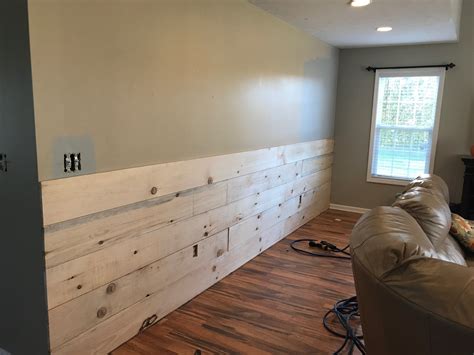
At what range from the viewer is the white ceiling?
3.27 metres

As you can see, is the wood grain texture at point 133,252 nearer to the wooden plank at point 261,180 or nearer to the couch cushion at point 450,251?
the wooden plank at point 261,180

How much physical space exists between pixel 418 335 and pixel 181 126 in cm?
189

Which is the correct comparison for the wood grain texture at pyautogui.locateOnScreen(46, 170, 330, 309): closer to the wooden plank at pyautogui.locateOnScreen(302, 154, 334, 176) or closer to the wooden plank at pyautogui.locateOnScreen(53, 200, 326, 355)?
the wooden plank at pyautogui.locateOnScreen(53, 200, 326, 355)

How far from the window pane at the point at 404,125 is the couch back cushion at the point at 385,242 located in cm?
406

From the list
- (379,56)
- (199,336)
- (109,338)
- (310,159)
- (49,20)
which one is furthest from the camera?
(379,56)

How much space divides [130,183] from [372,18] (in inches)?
112

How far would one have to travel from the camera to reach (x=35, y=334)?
1935mm

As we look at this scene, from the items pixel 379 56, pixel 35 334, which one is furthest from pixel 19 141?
pixel 379 56

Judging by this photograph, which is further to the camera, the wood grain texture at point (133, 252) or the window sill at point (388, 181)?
the window sill at point (388, 181)

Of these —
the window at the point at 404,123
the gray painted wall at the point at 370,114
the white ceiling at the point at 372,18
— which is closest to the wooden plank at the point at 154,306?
the white ceiling at the point at 372,18

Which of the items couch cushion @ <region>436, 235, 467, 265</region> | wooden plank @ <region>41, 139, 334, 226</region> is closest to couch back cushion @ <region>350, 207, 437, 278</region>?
couch cushion @ <region>436, 235, 467, 265</region>

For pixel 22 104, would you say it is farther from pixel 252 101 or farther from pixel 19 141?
pixel 252 101

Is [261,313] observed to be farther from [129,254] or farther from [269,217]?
[269,217]

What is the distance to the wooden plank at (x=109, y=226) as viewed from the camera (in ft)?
6.06
